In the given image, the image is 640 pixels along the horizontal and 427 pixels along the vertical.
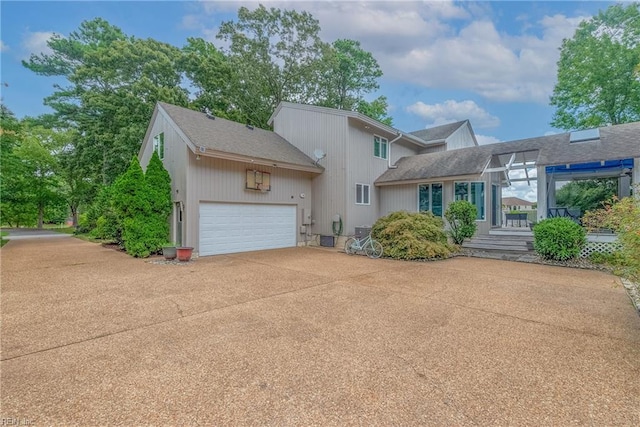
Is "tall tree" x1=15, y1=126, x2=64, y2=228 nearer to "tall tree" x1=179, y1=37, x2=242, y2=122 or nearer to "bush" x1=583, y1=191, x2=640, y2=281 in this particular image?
"tall tree" x1=179, y1=37, x2=242, y2=122

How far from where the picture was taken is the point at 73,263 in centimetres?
907

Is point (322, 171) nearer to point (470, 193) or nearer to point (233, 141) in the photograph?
point (233, 141)

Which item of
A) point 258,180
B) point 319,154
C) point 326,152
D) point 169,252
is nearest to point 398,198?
point 326,152

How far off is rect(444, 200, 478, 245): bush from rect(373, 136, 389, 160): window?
15.1 ft

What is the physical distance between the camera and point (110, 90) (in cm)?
1916

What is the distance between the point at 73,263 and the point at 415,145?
16.2m

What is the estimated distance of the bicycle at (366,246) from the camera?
10.5m

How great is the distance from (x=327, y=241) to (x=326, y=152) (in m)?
3.97

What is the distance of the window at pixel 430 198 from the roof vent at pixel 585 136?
16.3 ft

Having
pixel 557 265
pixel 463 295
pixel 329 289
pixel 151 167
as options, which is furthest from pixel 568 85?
pixel 151 167

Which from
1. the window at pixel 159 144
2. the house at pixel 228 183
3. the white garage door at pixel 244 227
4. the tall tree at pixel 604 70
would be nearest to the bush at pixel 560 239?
the house at pixel 228 183

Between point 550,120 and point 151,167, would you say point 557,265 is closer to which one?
point 151,167

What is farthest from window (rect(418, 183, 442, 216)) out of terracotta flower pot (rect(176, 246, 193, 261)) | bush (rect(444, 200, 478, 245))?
terracotta flower pot (rect(176, 246, 193, 261))

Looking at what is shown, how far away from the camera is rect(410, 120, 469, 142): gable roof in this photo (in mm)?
17828
